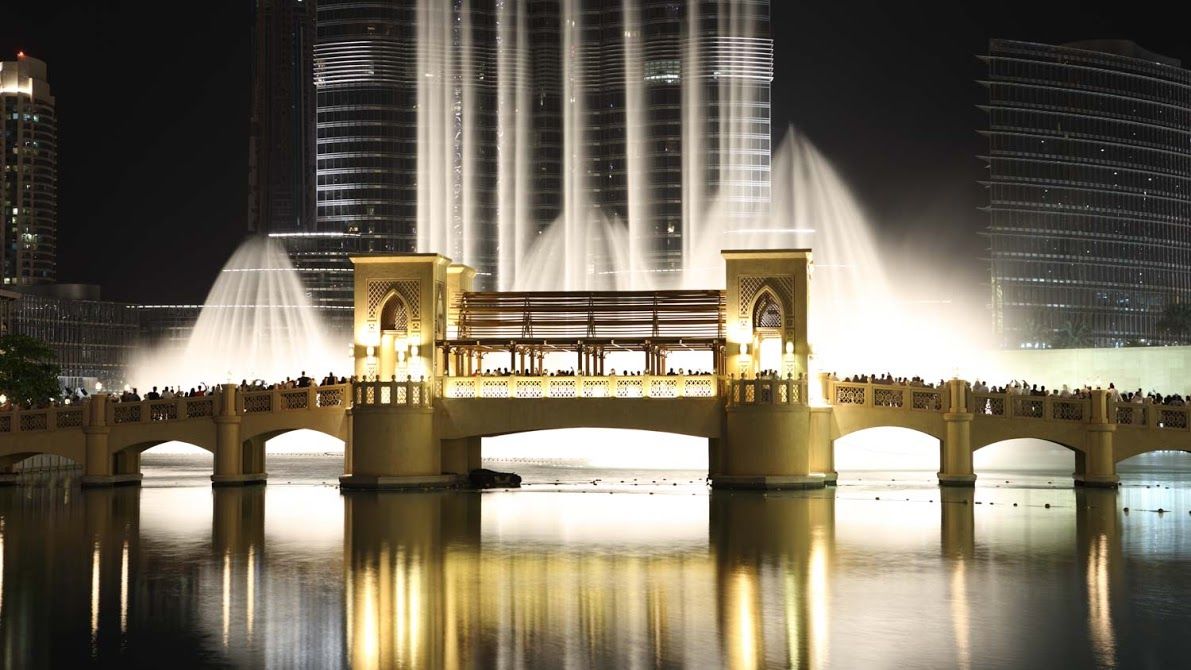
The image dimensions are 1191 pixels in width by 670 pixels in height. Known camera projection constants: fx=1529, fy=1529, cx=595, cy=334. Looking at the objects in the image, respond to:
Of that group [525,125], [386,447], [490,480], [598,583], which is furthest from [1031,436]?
[525,125]

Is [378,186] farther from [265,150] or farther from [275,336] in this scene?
[265,150]

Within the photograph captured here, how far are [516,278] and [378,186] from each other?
14.0 metres

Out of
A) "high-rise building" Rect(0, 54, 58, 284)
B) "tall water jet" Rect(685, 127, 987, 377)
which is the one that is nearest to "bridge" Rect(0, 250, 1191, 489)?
"tall water jet" Rect(685, 127, 987, 377)

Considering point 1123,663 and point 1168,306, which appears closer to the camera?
point 1123,663

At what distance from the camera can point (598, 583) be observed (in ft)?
75.8

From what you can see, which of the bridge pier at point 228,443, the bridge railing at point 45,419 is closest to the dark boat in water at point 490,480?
the bridge pier at point 228,443

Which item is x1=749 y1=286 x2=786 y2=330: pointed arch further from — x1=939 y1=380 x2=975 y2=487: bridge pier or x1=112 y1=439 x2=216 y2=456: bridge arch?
x1=112 y1=439 x2=216 y2=456: bridge arch

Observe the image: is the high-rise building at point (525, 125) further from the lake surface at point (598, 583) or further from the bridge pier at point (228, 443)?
the lake surface at point (598, 583)

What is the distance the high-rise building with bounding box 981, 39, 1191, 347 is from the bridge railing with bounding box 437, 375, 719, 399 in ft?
273

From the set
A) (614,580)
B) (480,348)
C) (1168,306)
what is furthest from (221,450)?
(1168,306)

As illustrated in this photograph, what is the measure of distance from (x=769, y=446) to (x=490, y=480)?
918cm

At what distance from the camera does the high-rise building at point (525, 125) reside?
111 meters

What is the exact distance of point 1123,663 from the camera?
16719mm

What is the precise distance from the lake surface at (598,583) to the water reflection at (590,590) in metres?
0.06
